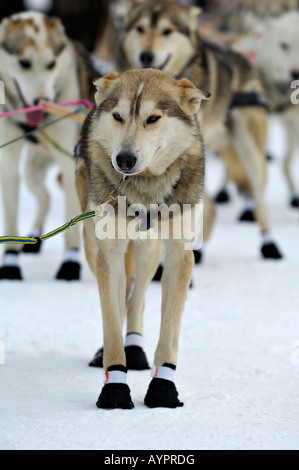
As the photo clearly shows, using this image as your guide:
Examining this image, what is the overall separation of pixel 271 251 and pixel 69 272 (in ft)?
5.15

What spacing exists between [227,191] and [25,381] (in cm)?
564

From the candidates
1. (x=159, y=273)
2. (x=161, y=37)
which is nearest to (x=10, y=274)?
(x=159, y=273)

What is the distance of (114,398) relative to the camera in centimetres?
305

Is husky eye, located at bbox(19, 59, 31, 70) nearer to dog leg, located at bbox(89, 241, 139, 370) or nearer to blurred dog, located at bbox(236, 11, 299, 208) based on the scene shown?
dog leg, located at bbox(89, 241, 139, 370)

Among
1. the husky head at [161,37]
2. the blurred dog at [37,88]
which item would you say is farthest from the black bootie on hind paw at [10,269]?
the husky head at [161,37]

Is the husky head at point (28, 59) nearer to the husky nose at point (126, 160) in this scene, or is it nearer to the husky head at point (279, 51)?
the husky nose at point (126, 160)

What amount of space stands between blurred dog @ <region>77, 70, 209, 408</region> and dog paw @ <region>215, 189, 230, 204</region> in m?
5.44

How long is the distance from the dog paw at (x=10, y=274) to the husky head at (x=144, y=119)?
2.25 meters

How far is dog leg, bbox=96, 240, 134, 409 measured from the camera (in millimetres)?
3062

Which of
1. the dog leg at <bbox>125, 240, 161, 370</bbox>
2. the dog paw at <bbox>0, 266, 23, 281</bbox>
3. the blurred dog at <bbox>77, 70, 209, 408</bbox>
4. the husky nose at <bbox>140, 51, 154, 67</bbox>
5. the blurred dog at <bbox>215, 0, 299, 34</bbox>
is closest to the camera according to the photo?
the blurred dog at <bbox>77, 70, 209, 408</bbox>

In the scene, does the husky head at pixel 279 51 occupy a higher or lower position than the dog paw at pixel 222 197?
higher

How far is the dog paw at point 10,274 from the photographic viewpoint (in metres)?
5.31

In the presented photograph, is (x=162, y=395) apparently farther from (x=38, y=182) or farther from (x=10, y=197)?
(x=38, y=182)

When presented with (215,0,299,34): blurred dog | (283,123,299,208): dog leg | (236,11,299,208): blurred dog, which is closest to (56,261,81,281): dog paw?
(236,11,299,208): blurred dog
